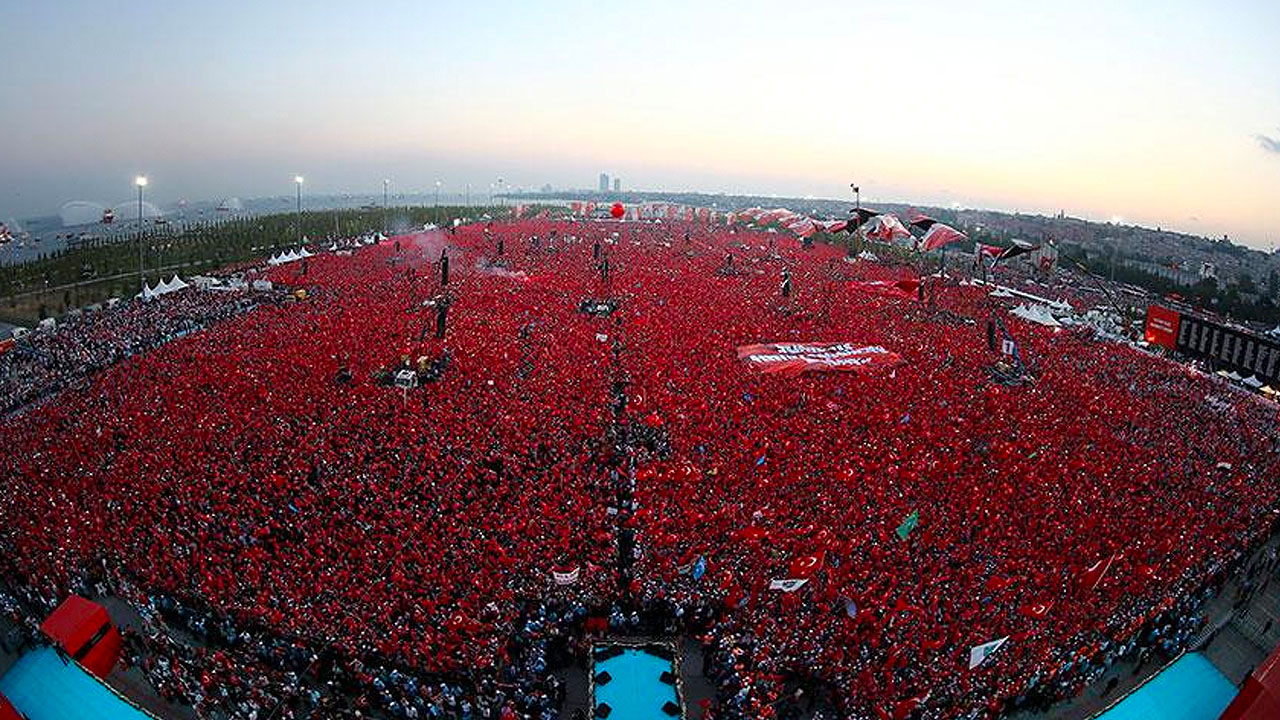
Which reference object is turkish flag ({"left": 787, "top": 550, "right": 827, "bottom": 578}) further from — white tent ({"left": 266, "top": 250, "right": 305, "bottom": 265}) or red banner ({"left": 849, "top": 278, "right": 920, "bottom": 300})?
white tent ({"left": 266, "top": 250, "right": 305, "bottom": 265})

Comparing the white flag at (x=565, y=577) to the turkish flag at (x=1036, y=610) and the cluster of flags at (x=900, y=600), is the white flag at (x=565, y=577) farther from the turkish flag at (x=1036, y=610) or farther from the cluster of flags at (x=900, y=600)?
the turkish flag at (x=1036, y=610)

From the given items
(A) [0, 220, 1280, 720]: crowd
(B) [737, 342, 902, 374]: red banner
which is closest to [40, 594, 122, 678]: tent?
(A) [0, 220, 1280, 720]: crowd

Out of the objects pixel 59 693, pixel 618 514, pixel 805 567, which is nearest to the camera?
pixel 59 693

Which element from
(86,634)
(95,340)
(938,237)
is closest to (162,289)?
(95,340)

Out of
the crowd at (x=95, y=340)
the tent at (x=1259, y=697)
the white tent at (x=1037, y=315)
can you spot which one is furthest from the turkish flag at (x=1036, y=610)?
the crowd at (x=95, y=340)

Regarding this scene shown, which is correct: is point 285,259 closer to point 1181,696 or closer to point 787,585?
point 787,585

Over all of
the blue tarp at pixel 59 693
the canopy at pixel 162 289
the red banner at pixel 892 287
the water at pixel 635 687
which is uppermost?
the red banner at pixel 892 287
